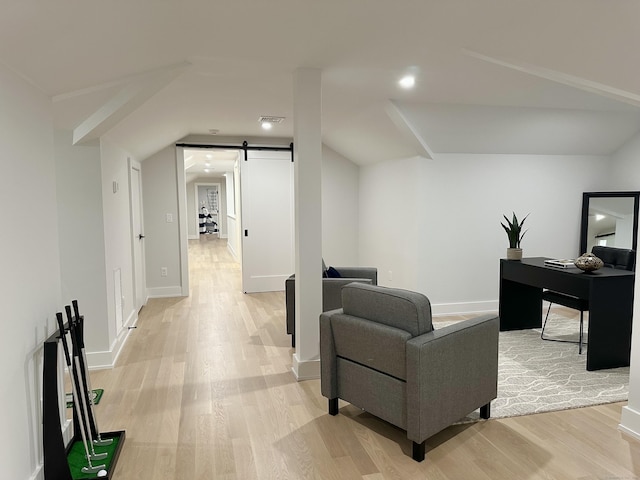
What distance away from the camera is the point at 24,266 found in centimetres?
197

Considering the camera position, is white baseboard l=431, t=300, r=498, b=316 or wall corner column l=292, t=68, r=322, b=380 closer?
wall corner column l=292, t=68, r=322, b=380

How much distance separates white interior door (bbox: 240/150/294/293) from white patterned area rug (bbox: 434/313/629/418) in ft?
11.2

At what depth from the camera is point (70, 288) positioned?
137 inches

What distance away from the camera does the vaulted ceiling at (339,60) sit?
1954mm

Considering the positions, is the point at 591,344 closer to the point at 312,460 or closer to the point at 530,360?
the point at 530,360

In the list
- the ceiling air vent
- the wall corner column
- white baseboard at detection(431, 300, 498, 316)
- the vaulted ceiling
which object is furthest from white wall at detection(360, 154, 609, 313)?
the wall corner column

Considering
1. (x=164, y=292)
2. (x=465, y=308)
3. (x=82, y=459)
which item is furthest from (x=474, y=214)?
(x=82, y=459)

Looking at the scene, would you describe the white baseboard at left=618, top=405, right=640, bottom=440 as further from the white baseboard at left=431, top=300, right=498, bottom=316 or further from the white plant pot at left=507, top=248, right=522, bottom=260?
the white baseboard at left=431, top=300, right=498, bottom=316

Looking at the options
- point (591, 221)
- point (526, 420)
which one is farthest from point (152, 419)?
point (591, 221)

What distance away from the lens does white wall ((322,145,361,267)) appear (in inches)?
263

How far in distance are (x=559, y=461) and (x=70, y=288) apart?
3.51m

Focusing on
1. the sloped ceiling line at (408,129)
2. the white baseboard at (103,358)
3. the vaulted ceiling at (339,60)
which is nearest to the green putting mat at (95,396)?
the white baseboard at (103,358)

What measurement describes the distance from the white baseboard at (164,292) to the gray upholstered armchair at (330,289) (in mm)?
2719

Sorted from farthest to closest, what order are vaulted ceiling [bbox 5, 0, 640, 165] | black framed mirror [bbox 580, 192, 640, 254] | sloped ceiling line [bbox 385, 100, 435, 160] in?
black framed mirror [bbox 580, 192, 640, 254] < sloped ceiling line [bbox 385, 100, 435, 160] < vaulted ceiling [bbox 5, 0, 640, 165]
